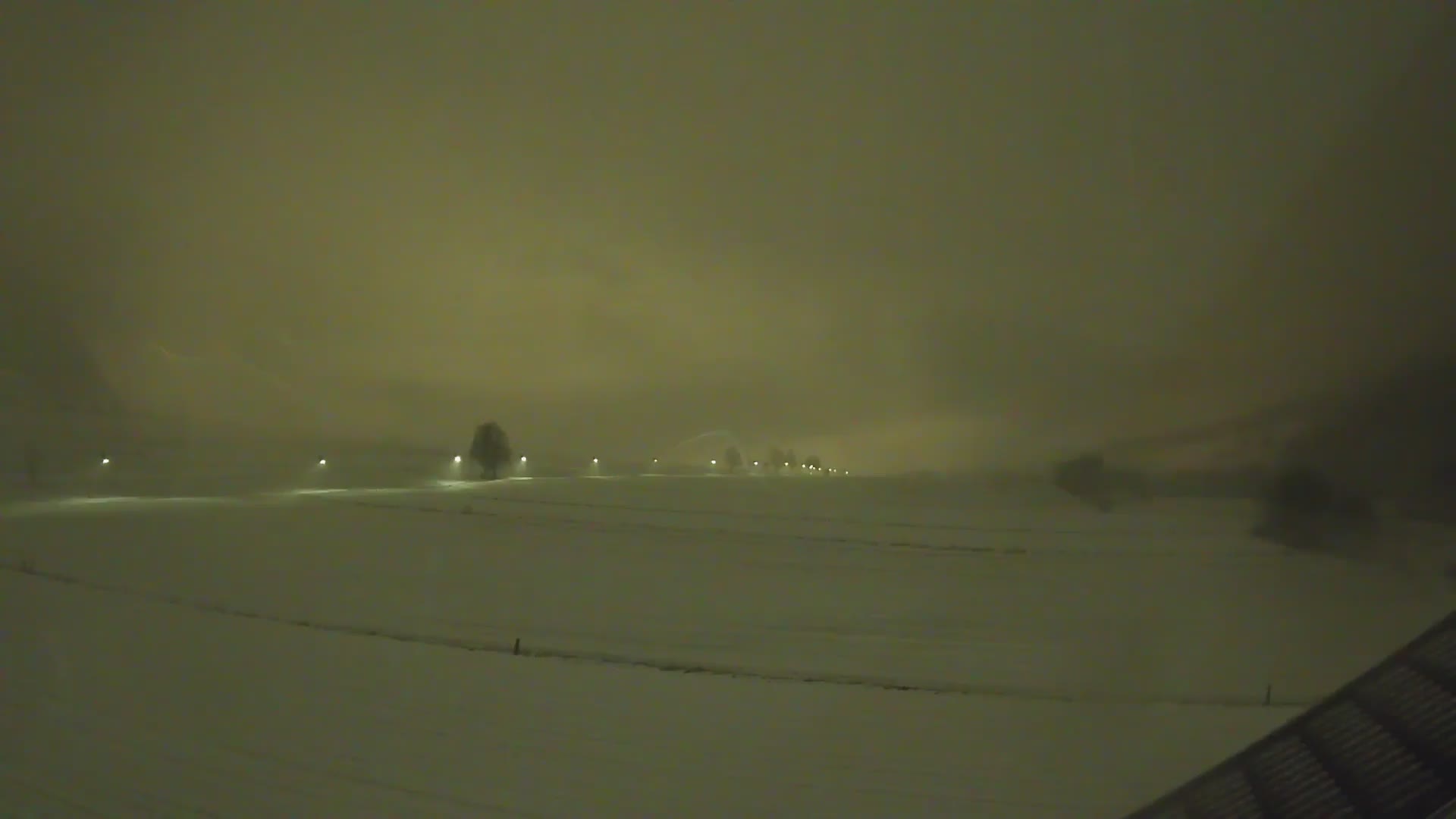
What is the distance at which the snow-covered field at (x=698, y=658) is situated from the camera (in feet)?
9.91

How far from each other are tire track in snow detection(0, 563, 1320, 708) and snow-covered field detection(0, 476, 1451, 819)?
0.05 feet

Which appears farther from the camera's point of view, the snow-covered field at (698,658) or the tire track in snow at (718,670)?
the tire track in snow at (718,670)

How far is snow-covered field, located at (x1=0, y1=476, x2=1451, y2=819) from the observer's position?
9.91 feet

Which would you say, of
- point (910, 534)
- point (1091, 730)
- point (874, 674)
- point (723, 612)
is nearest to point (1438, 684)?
point (1091, 730)

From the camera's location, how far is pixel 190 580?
5199 millimetres

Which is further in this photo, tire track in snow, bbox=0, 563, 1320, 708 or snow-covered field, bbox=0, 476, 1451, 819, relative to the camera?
tire track in snow, bbox=0, 563, 1320, 708

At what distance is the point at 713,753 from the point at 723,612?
1.04 m

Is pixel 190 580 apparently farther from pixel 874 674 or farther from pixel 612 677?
pixel 874 674

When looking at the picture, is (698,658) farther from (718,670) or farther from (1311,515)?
(1311,515)

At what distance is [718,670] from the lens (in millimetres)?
3742

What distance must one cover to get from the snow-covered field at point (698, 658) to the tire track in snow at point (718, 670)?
16 mm

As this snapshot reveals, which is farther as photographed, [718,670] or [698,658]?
[698,658]

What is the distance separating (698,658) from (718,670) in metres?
0.15

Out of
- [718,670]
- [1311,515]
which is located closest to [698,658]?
[718,670]
